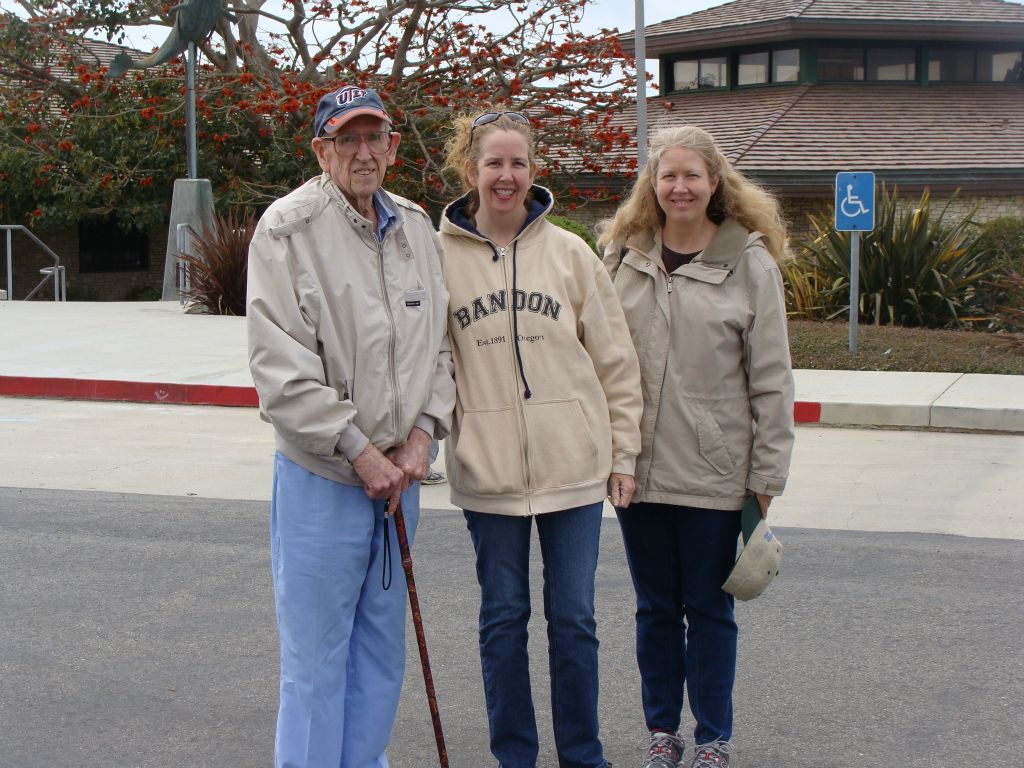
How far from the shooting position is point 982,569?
19.3 ft

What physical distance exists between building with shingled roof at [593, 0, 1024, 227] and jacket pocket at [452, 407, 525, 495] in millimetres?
17568

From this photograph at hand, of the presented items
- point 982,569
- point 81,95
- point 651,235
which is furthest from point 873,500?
point 81,95

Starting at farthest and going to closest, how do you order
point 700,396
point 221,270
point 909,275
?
A: point 221,270 < point 909,275 < point 700,396

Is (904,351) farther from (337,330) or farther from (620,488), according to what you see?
(337,330)

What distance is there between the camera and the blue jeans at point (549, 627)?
11.3 ft

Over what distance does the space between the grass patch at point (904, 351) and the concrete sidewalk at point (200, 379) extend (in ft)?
1.59

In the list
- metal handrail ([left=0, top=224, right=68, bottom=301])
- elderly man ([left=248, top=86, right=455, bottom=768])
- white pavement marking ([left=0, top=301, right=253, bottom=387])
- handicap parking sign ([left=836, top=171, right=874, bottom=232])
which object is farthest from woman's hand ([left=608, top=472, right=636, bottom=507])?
metal handrail ([left=0, top=224, right=68, bottom=301])

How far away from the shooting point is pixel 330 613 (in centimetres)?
320

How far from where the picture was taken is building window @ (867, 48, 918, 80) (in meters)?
23.4

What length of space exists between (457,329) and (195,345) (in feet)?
35.1

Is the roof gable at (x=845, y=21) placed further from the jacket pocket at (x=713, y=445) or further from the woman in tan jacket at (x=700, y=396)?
the jacket pocket at (x=713, y=445)

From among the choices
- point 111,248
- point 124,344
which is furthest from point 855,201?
point 111,248

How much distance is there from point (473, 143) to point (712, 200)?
0.76 meters

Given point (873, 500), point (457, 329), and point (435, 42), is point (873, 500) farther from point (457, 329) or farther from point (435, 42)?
point (435, 42)
